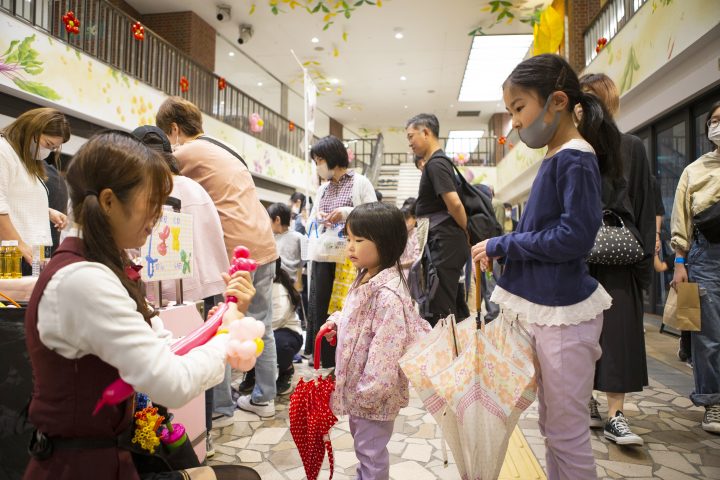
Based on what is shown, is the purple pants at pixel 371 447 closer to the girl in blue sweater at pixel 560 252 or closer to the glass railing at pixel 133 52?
the girl in blue sweater at pixel 560 252

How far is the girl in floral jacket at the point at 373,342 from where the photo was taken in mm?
1540

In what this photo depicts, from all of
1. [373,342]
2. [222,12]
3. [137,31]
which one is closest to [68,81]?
[137,31]

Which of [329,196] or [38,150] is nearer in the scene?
[38,150]

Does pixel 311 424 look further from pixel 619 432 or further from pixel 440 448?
pixel 619 432

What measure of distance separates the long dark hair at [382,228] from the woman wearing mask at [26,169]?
1653mm

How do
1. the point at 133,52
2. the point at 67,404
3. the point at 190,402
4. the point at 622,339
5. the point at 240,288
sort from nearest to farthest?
the point at 67,404, the point at 240,288, the point at 190,402, the point at 622,339, the point at 133,52

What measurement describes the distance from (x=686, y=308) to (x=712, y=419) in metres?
0.55

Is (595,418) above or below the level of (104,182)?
below

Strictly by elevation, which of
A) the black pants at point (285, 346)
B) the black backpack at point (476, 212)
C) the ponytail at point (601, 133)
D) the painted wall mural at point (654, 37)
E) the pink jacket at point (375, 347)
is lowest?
the black pants at point (285, 346)

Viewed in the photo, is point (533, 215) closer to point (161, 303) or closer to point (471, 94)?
point (161, 303)

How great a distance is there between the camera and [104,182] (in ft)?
A: 2.97

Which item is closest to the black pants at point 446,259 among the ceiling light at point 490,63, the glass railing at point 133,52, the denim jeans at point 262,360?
the denim jeans at point 262,360

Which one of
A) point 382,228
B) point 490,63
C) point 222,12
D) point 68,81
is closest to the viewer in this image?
point 382,228

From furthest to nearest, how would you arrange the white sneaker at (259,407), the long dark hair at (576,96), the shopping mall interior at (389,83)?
the white sneaker at (259,407) → the shopping mall interior at (389,83) → the long dark hair at (576,96)
